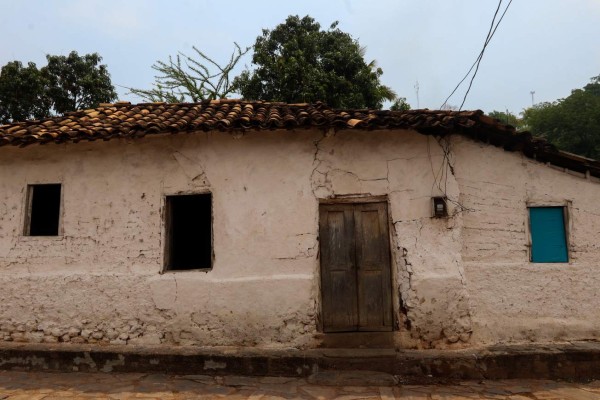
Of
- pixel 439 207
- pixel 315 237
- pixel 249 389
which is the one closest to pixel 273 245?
pixel 315 237

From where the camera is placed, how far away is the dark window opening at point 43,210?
21.0 ft

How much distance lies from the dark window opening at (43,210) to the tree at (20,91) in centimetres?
1058

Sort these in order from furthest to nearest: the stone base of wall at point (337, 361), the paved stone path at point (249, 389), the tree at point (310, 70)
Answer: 1. the tree at point (310, 70)
2. the stone base of wall at point (337, 361)
3. the paved stone path at point (249, 389)

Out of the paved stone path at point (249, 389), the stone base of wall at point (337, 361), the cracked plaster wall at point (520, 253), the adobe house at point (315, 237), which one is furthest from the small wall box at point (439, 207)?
the paved stone path at point (249, 389)

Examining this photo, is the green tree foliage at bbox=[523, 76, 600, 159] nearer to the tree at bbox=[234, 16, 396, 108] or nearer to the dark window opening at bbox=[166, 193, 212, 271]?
the tree at bbox=[234, 16, 396, 108]

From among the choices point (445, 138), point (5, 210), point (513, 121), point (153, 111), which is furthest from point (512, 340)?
point (513, 121)

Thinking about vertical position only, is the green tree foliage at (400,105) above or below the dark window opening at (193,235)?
above

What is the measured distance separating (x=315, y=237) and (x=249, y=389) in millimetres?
2057

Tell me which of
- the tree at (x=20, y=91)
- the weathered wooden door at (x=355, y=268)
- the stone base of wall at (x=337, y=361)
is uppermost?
the tree at (x=20, y=91)

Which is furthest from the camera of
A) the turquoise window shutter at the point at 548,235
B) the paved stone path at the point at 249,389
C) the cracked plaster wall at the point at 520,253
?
the turquoise window shutter at the point at 548,235

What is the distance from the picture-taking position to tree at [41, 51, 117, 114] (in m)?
16.3

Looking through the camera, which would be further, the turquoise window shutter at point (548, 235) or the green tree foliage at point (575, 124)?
the green tree foliage at point (575, 124)

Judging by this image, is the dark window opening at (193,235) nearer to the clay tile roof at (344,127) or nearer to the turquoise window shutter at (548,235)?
the clay tile roof at (344,127)

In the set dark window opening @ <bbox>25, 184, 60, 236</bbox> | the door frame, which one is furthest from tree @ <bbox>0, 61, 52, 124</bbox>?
the door frame
